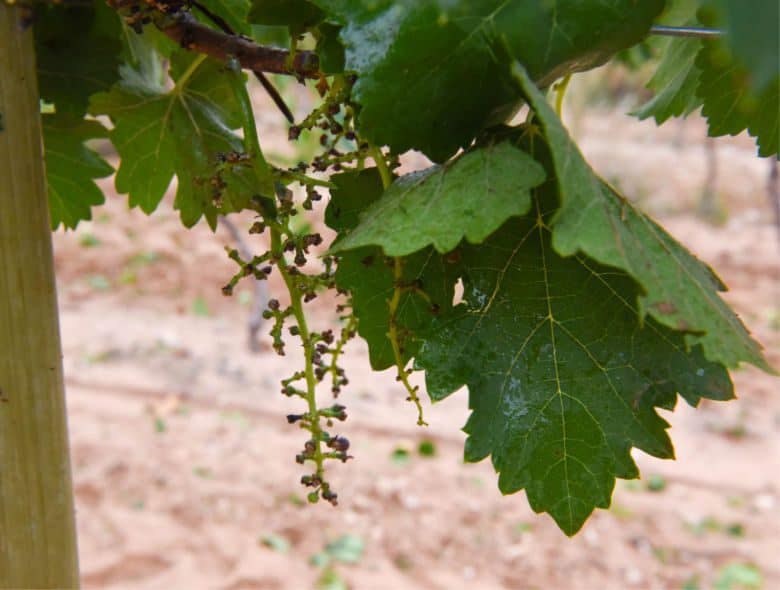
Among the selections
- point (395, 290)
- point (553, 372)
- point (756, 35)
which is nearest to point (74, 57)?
point (395, 290)

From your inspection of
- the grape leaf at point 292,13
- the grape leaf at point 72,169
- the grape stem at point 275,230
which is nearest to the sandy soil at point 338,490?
the grape leaf at point 72,169

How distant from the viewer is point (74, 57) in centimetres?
86

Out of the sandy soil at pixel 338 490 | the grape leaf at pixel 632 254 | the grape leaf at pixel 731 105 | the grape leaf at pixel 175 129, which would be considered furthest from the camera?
the sandy soil at pixel 338 490

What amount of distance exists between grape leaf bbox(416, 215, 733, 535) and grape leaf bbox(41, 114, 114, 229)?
52 cm

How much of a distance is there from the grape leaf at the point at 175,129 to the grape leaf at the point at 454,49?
12.1 inches

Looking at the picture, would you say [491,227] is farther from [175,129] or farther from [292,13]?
[175,129]

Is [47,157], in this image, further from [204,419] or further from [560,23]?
[204,419]

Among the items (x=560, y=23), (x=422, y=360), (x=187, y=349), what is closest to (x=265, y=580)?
(x=187, y=349)

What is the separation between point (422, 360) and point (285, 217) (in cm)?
14

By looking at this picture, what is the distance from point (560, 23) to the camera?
0.54m

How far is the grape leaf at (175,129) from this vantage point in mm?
896

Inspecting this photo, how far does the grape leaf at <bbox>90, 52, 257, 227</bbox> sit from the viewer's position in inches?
35.3

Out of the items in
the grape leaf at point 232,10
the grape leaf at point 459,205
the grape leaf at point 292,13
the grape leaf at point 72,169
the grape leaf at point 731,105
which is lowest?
the grape leaf at point 459,205

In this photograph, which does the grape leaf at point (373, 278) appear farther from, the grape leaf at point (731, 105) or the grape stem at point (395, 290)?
the grape leaf at point (731, 105)
